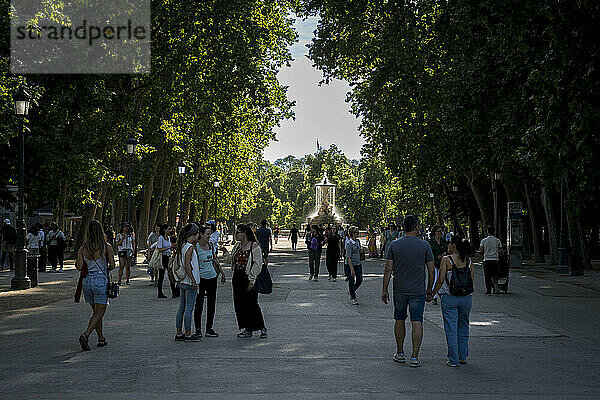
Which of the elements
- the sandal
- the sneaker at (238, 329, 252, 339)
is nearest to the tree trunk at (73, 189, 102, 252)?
the sneaker at (238, 329, 252, 339)

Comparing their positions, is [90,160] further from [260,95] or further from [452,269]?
[452,269]

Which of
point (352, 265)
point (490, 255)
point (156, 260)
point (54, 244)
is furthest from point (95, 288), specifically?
point (54, 244)

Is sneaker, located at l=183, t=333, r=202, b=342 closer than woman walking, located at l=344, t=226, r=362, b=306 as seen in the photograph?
Yes

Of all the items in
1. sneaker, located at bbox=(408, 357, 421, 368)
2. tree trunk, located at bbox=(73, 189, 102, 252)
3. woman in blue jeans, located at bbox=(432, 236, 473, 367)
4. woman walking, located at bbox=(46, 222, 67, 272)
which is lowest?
sneaker, located at bbox=(408, 357, 421, 368)

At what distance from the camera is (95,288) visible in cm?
1150

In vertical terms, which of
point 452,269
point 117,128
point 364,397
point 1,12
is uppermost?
point 1,12

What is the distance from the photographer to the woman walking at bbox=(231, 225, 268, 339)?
12688 mm

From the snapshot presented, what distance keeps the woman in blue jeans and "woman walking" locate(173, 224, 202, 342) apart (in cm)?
388

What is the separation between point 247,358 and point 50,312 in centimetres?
726

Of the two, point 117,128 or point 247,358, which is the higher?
point 117,128

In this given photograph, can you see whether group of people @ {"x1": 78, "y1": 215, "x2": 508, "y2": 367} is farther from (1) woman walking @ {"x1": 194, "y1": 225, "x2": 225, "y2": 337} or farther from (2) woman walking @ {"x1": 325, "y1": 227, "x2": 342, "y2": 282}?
(2) woman walking @ {"x1": 325, "y1": 227, "x2": 342, "y2": 282}

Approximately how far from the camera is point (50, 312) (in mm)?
16422

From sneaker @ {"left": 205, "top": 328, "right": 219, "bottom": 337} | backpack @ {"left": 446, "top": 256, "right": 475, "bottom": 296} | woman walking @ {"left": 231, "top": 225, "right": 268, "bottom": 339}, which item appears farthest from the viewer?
sneaker @ {"left": 205, "top": 328, "right": 219, "bottom": 337}

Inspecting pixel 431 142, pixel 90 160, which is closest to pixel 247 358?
pixel 90 160
